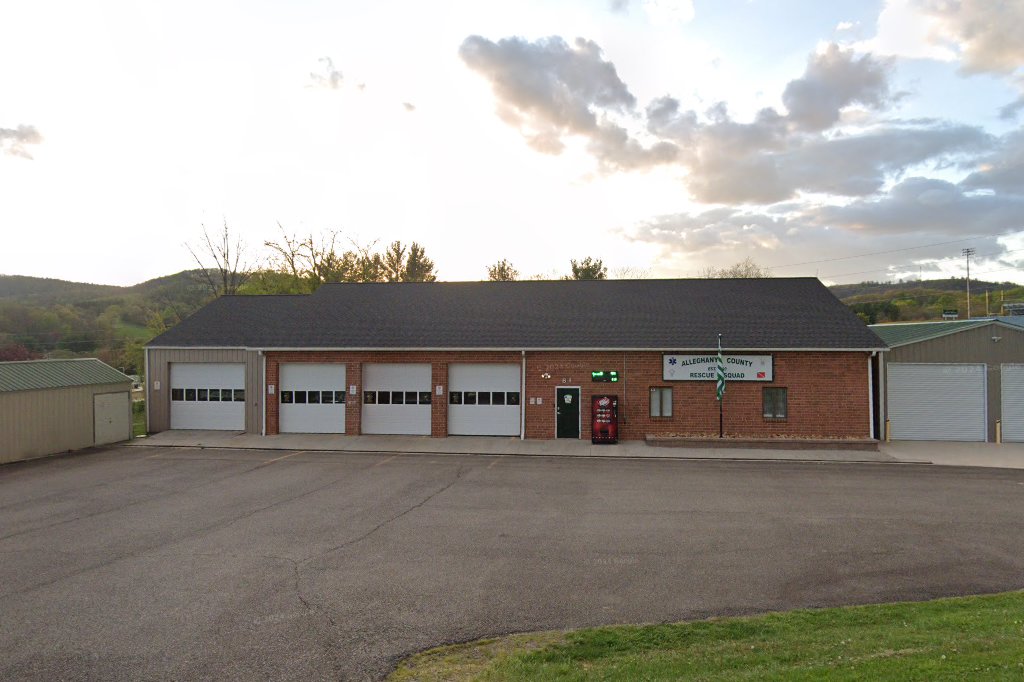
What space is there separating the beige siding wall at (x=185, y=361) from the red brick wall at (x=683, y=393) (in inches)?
164

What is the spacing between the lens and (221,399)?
27.4m

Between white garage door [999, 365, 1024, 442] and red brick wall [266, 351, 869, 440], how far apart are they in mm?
5670

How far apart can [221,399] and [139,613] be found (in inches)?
800

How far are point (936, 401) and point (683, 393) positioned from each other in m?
9.90

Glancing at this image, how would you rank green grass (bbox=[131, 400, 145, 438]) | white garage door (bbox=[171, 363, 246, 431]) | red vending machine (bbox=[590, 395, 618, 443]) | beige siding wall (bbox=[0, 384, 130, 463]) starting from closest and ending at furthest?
beige siding wall (bbox=[0, 384, 130, 463])
red vending machine (bbox=[590, 395, 618, 443])
white garage door (bbox=[171, 363, 246, 431])
green grass (bbox=[131, 400, 145, 438])

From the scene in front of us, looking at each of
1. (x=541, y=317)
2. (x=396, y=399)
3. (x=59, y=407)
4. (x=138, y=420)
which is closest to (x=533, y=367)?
(x=541, y=317)

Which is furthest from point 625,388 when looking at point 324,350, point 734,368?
point 324,350

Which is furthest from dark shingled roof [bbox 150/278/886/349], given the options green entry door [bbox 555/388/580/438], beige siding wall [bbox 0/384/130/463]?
beige siding wall [bbox 0/384/130/463]

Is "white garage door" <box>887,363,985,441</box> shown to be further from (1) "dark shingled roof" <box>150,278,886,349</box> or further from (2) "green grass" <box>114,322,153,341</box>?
(2) "green grass" <box>114,322,153,341</box>

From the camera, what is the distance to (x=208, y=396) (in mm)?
27500

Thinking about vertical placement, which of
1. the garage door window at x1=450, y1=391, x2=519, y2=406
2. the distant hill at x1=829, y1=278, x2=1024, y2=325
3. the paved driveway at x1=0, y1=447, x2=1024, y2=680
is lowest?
the paved driveway at x1=0, y1=447, x2=1024, y2=680

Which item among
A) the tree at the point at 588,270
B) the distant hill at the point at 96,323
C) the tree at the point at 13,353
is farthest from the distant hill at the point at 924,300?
the tree at the point at 13,353

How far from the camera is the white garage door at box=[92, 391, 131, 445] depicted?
24.2 meters

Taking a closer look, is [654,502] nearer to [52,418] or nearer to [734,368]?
[734,368]
